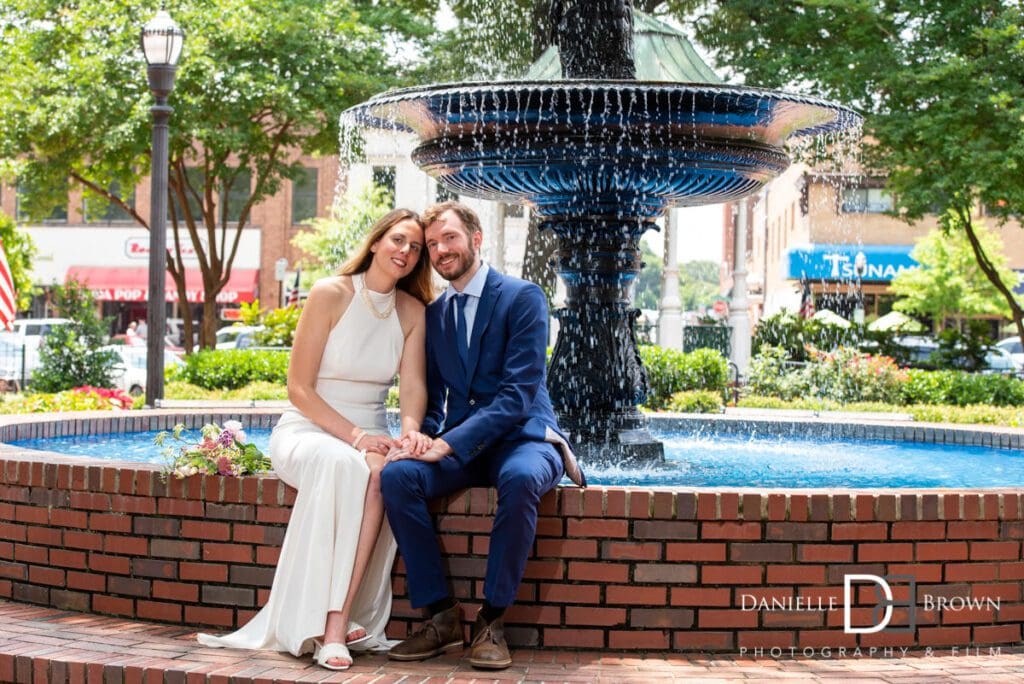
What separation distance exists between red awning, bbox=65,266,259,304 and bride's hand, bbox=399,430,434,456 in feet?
159

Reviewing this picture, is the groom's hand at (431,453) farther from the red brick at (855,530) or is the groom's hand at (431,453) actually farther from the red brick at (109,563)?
the red brick at (855,530)

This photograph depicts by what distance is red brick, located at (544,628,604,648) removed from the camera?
4.77m

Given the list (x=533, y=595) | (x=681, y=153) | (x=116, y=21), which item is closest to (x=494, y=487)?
(x=533, y=595)

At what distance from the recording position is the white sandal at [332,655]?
4461mm

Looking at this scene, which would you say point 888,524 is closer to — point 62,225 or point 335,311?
point 335,311

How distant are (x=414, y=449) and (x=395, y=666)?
78 cm

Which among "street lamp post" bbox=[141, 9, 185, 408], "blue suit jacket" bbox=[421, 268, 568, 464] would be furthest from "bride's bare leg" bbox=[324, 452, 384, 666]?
"street lamp post" bbox=[141, 9, 185, 408]

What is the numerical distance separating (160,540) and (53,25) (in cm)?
2148

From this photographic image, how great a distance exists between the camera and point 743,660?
15.5 ft

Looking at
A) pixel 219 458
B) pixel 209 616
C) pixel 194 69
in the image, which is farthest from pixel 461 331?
pixel 194 69

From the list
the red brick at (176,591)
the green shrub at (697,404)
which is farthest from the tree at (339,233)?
the red brick at (176,591)

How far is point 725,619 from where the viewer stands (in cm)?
477

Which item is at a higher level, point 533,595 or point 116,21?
point 116,21

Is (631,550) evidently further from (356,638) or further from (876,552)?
(356,638)
